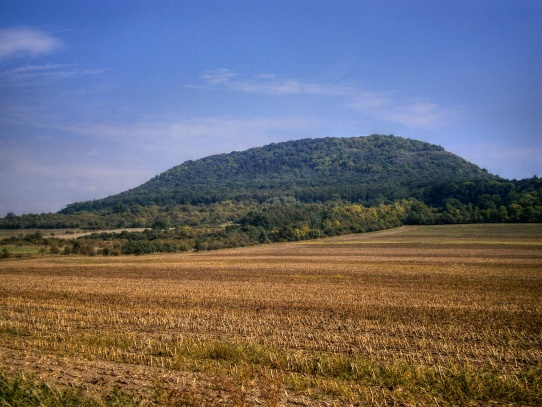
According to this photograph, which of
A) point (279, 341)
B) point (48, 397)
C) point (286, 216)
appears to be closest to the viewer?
point (48, 397)

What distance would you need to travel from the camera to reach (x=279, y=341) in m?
15.6

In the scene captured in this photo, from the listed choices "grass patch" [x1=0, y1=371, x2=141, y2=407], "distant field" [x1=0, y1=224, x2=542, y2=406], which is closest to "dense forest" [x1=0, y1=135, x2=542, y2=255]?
"distant field" [x1=0, y1=224, x2=542, y2=406]

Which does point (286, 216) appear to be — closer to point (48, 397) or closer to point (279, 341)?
point (279, 341)

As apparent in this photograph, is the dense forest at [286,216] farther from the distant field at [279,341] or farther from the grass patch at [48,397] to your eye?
the grass patch at [48,397]

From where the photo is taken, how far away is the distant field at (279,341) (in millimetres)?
10406

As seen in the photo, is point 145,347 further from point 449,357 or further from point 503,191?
point 503,191

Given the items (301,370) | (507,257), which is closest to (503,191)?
(507,257)

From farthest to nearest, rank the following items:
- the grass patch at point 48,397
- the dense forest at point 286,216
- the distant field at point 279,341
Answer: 1. the dense forest at point 286,216
2. the distant field at point 279,341
3. the grass patch at point 48,397

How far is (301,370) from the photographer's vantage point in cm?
1235

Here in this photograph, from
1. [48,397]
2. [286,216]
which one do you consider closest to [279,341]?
[48,397]

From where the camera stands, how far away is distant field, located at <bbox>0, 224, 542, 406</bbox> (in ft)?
34.1

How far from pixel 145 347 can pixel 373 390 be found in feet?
24.0

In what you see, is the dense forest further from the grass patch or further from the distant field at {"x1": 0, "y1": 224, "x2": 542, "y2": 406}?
the grass patch

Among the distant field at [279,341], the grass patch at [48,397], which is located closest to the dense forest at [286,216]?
the distant field at [279,341]
